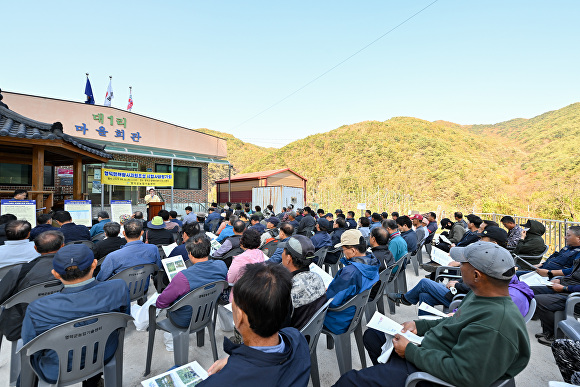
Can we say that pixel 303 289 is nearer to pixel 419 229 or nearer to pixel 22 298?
pixel 22 298

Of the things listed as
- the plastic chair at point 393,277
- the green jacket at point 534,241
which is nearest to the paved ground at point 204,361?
the plastic chair at point 393,277

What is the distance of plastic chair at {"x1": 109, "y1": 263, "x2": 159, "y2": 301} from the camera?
309 centimetres

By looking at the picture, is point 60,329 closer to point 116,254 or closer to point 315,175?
point 116,254

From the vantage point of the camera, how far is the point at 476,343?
4.76ft

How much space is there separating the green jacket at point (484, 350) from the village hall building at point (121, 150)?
1079 centimetres

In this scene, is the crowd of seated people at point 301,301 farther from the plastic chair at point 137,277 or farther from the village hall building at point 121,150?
the village hall building at point 121,150

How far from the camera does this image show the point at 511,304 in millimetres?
1555

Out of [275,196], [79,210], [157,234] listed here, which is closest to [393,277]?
[157,234]

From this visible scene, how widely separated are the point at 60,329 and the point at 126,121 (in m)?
14.7

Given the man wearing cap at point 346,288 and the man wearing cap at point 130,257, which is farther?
the man wearing cap at point 130,257

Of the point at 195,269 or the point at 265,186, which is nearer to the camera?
the point at 195,269

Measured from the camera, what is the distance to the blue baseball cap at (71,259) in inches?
75.2

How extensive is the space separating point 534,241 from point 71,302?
638 cm

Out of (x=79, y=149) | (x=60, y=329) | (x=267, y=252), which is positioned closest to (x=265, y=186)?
(x=79, y=149)
